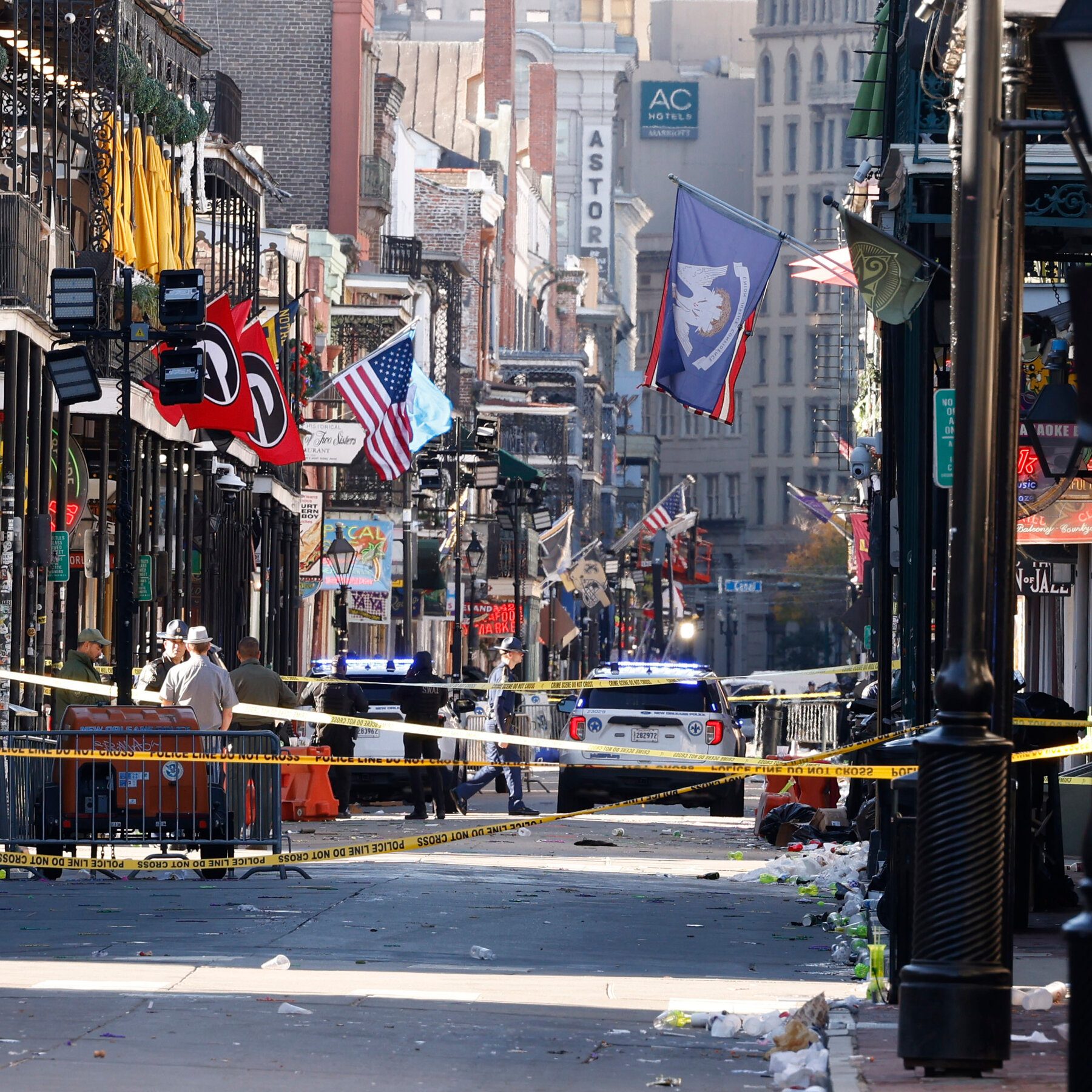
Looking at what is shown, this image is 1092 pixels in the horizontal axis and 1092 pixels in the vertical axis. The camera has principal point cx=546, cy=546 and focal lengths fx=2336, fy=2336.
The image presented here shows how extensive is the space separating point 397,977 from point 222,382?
758 inches

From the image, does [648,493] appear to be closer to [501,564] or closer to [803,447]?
[803,447]

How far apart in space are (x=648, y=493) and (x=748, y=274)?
12051cm

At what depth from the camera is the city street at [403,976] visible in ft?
28.8

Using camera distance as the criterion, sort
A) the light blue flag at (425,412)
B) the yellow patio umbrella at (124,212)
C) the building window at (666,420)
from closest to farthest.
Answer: the yellow patio umbrella at (124,212) < the light blue flag at (425,412) < the building window at (666,420)

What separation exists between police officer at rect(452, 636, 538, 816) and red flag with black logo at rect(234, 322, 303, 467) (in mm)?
4271

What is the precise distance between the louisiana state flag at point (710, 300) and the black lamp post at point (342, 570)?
31.8 m

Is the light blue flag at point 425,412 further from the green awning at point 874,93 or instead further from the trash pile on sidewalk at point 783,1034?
the trash pile on sidewalk at point 783,1034

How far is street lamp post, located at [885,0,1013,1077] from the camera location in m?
8.15

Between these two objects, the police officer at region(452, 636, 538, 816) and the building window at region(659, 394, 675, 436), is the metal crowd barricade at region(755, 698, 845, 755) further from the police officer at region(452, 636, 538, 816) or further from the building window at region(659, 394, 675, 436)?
the building window at region(659, 394, 675, 436)

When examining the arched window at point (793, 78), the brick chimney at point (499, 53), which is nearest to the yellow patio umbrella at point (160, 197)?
the brick chimney at point (499, 53)

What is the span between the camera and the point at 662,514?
72000 mm

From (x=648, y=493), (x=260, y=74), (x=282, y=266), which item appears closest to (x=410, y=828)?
(x=282, y=266)

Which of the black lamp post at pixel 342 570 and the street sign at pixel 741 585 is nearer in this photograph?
the black lamp post at pixel 342 570

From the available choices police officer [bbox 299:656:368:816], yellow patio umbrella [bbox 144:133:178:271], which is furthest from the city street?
yellow patio umbrella [bbox 144:133:178:271]
